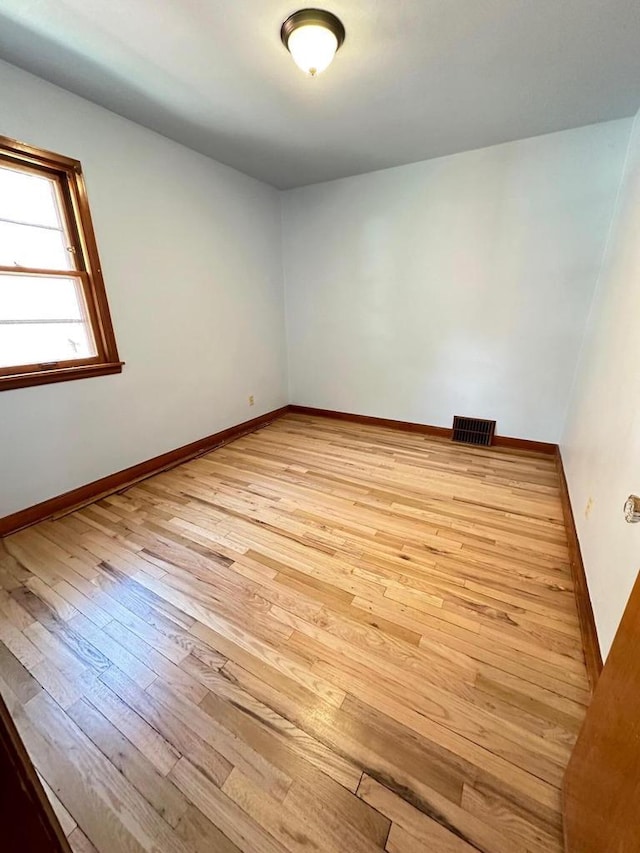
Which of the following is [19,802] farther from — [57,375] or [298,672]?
[57,375]

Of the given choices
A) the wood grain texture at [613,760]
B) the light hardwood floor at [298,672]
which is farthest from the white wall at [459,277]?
the wood grain texture at [613,760]

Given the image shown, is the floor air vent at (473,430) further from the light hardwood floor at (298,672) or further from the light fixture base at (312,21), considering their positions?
the light fixture base at (312,21)

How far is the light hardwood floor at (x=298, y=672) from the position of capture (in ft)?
2.98

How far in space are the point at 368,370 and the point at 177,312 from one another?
6.58 feet

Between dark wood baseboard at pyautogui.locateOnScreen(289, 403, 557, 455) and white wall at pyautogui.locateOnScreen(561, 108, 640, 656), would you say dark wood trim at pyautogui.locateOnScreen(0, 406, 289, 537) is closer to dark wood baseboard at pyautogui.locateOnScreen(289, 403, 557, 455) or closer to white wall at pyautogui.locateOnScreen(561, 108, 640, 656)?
dark wood baseboard at pyautogui.locateOnScreen(289, 403, 557, 455)

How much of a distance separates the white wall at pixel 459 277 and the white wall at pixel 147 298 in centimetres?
73

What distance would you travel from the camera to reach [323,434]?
12.0 ft

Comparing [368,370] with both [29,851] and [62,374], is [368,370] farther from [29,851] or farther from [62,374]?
[29,851]

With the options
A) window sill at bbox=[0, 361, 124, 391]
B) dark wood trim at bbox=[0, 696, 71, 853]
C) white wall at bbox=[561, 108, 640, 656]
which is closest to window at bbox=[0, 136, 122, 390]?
window sill at bbox=[0, 361, 124, 391]

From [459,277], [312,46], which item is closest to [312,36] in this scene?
[312,46]

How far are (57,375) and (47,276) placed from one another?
622mm

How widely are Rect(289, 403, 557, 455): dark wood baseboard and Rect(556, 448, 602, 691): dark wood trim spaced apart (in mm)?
957

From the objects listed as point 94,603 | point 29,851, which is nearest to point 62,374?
point 94,603

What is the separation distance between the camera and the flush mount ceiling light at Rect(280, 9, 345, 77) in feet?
4.72
